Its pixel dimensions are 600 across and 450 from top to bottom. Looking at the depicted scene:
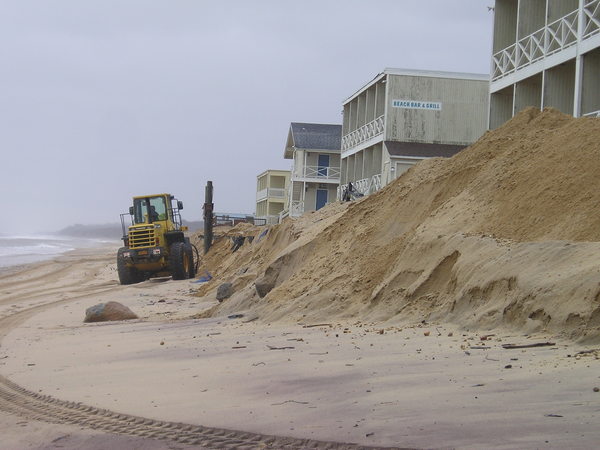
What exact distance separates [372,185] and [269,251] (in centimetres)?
1833

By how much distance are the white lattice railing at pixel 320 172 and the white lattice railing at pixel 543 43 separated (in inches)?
1182

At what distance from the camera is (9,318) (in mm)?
16797

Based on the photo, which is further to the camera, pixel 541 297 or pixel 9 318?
pixel 9 318

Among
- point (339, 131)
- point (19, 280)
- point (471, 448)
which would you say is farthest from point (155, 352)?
point (339, 131)

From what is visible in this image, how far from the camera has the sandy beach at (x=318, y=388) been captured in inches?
200

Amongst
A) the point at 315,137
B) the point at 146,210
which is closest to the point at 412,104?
the point at 146,210

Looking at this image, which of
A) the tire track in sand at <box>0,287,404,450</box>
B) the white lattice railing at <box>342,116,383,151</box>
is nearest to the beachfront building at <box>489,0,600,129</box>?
the white lattice railing at <box>342,116,383,151</box>

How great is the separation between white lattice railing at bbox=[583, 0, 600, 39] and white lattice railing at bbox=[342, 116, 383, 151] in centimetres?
1816

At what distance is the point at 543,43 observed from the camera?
71.5 ft

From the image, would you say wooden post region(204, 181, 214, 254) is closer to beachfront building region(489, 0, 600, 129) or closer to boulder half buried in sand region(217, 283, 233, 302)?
beachfront building region(489, 0, 600, 129)

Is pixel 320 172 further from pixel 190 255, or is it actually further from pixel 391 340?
pixel 391 340

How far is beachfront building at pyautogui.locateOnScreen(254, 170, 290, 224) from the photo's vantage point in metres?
70.3

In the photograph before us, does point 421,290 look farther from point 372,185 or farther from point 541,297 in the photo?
point 372,185

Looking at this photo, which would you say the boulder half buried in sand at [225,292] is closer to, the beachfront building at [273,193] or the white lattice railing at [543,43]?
the white lattice railing at [543,43]
